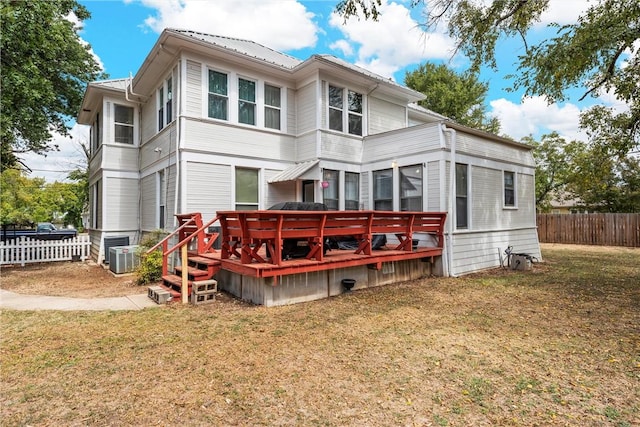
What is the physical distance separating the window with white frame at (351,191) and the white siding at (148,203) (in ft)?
19.2

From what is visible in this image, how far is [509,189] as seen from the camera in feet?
37.3

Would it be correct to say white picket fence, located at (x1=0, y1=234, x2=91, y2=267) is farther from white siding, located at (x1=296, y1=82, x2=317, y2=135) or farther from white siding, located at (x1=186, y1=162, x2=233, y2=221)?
white siding, located at (x1=296, y1=82, x2=317, y2=135)

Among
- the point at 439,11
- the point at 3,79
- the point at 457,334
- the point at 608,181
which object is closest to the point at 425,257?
the point at 457,334

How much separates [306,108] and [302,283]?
614 centimetres

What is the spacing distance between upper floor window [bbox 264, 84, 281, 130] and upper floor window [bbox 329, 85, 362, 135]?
5.32 feet

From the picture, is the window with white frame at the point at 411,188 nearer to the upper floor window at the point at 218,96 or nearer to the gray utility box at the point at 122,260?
the upper floor window at the point at 218,96

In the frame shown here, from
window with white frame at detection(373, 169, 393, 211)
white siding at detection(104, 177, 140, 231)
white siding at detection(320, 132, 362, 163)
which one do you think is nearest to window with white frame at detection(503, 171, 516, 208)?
window with white frame at detection(373, 169, 393, 211)

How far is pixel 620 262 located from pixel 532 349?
10399 millimetres

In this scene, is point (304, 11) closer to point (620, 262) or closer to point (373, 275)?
point (373, 275)

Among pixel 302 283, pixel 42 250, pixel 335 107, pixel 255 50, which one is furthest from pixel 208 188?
pixel 42 250

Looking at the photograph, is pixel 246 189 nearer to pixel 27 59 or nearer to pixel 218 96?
pixel 218 96

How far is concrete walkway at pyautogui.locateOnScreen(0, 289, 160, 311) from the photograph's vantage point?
6.06 meters

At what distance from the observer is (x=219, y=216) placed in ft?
21.6

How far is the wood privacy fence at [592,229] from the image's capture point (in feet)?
55.6
